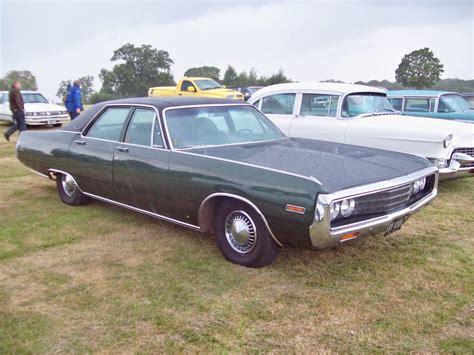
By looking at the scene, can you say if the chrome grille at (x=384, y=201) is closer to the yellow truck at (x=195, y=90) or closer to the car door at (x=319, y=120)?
the car door at (x=319, y=120)

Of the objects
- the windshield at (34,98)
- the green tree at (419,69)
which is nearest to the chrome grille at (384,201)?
the windshield at (34,98)

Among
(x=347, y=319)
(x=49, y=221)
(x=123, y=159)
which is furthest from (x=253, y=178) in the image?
(x=49, y=221)

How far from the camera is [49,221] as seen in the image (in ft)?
16.8

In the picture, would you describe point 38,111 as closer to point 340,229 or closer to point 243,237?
point 243,237

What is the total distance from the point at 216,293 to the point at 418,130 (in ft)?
13.9

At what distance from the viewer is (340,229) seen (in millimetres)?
3328

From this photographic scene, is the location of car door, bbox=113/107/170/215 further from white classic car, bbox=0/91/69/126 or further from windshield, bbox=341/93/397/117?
white classic car, bbox=0/91/69/126

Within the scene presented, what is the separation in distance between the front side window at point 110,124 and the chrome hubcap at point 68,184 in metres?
0.66

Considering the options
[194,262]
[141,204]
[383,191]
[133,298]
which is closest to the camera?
[133,298]

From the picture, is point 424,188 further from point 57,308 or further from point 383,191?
point 57,308

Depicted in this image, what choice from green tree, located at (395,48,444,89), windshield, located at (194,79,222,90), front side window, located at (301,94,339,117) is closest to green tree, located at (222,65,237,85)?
green tree, located at (395,48,444,89)

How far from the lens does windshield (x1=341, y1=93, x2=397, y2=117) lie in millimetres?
7035

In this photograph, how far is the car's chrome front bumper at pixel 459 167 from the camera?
20.3ft

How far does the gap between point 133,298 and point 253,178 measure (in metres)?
1.26
